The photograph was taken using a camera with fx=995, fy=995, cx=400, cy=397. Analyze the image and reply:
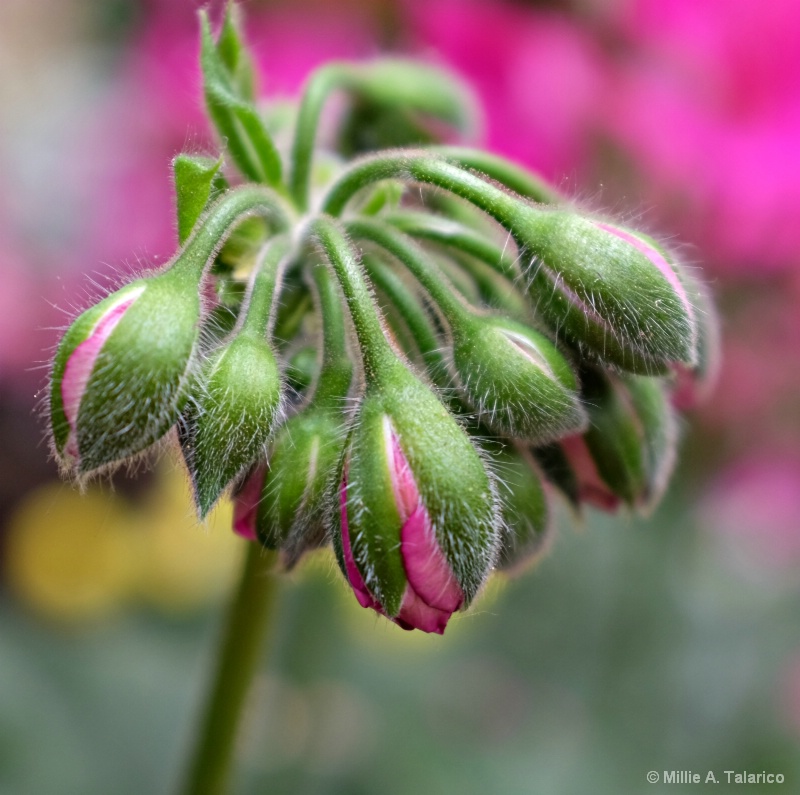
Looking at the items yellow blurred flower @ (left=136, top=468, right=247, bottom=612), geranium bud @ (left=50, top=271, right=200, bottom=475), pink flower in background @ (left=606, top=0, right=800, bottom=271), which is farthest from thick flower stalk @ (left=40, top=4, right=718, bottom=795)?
yellow blurred flower @ (left=136, top=468, right=247, bottom=612)

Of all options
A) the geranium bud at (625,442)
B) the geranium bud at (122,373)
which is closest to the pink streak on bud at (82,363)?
the geranium bud at (122,373)

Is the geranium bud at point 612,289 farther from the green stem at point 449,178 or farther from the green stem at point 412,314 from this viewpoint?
the green stem at point 412,314

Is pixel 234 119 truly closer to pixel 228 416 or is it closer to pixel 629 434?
pixel 228 416

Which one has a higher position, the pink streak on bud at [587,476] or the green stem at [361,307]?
the green stem at [361,307]

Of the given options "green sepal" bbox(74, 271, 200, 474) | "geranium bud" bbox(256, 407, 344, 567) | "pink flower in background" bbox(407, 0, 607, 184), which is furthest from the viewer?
"pink flower in background" bbox(407, 0, 607, 184)

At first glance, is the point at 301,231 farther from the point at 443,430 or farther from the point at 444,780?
the point at 444,780

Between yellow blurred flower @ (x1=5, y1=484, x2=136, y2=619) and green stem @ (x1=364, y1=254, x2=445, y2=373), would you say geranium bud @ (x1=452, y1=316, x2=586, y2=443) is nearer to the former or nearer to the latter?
green stem @ (x1=364, y1=254, x2=445, y2=373)

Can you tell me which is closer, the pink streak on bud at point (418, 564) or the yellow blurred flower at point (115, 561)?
the pink streak on bud at point (418, 564)

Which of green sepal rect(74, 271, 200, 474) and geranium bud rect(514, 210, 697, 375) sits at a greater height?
geranium bud rect(514, 210, 697, 375)
